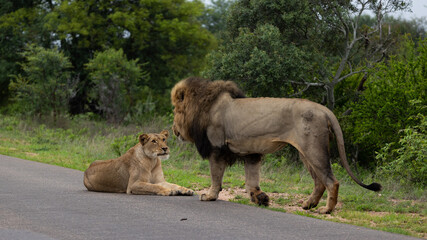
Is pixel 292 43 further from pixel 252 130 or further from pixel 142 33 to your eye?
pixel 142 33

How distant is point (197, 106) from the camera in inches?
338

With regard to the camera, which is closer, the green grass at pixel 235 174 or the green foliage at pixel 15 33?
the green grass at pixel 235 174

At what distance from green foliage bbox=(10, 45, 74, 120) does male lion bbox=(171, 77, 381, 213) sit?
18833 millimetres

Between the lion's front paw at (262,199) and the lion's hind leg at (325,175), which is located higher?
the lion's hind leg at (325,175)

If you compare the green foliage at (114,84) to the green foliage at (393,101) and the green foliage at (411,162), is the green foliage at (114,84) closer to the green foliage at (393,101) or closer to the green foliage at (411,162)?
the green foliage at (393,101)

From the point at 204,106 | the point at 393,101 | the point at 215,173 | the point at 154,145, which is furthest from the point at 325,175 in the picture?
the point at 393,101

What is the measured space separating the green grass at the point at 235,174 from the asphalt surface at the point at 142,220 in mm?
659

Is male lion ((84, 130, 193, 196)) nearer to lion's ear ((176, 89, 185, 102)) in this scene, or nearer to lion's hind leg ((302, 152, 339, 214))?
lion's ear ((176, 89, 185, 102))

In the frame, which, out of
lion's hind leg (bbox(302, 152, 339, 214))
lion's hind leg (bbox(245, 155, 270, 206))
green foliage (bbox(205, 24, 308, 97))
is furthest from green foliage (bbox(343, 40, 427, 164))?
lion's hind leg (bbox(302, 152, 339, 214))

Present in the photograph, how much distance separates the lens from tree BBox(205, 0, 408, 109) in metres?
15.3

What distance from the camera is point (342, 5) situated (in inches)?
689

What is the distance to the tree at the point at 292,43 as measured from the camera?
50.3 ft

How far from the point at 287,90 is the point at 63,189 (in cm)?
825

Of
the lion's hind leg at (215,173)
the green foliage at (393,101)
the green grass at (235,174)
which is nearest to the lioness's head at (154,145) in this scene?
the lion's hind leg at (215,173)
